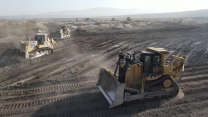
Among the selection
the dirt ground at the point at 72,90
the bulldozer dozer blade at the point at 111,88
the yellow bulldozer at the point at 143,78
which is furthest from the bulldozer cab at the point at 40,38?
the yellow bulldozer at the point at 143,78

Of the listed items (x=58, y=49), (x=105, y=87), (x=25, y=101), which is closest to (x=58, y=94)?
(x=25, y=101)

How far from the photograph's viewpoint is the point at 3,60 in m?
15.3

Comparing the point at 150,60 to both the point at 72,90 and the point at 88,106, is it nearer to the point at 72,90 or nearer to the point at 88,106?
the point at 88,106

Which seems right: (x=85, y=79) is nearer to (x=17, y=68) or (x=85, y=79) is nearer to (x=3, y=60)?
(x=17, y=68)

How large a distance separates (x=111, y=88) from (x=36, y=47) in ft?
35.2

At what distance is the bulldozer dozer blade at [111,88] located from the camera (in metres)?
7.77

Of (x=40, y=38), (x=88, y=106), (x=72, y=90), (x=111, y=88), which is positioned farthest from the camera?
(x=40, y=38)

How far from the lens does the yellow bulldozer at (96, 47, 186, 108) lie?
8.37m

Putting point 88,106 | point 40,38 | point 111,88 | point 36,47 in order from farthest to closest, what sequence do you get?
point 40,38 → point 36,47 → point 111,88 → point 88,106

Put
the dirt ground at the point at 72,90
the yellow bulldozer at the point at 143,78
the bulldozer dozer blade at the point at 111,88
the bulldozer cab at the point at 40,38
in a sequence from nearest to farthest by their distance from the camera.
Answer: the bulldozer dozer blade at the point at 111,88, the dirt ground at the point at 72,90, the yellow bulldozer at the point at 143,78, the bulldozer cab at the point at 40,38

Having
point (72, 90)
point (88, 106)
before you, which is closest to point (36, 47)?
point (72, 90)

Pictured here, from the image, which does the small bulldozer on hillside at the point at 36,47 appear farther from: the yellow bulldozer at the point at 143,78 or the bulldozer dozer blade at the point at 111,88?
the yellow bulldozer at the point at 143,78

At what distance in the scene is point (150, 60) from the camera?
8477 mm

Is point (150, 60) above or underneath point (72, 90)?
above
